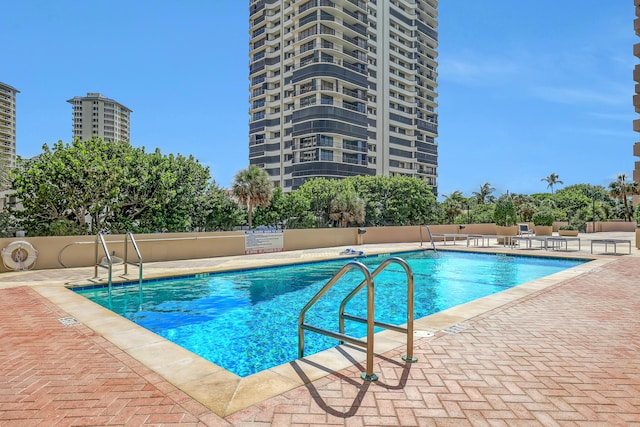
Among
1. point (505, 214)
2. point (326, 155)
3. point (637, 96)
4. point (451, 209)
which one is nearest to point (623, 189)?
point (451, 209)

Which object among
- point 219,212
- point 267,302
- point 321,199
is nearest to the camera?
point 267,302

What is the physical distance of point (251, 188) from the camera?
29625 mm

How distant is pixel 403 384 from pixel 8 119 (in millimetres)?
141748

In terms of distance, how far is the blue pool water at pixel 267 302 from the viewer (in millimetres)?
5840

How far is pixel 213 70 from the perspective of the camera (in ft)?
104

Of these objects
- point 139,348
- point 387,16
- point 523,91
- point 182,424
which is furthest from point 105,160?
point 387,16

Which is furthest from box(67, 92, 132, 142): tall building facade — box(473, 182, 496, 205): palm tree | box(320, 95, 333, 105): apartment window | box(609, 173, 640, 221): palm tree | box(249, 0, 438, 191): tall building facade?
box(609, 173, 640, 221): palm tree

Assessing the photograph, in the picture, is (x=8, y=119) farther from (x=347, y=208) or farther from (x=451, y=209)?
(x=451, y=209)

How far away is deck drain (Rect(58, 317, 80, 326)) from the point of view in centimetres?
527

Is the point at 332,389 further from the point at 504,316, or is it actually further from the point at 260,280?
the point at 260,280

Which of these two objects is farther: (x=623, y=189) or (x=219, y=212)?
(x=623, y=189)

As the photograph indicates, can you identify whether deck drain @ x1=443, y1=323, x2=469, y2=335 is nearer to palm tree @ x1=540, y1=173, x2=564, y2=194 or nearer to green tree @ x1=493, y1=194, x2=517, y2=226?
green tree @ x1=493, y1=194, x2=517, y2=226

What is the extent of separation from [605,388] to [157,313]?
23.1 feet

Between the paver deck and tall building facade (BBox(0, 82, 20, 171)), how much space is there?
122 meters
